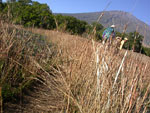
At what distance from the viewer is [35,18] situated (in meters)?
19.0

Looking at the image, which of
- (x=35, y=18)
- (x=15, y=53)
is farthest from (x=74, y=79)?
(x=35, y=18)

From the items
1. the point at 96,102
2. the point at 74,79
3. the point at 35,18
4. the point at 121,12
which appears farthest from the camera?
the point at 35,18

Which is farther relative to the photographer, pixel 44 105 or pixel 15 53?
pixel 15 53

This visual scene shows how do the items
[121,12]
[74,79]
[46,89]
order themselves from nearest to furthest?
[121,12]
[74,79]
[46,89]

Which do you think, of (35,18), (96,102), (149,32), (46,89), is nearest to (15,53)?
(46,89)

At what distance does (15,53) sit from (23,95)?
20.4 inches

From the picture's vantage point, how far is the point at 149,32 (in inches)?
33.9

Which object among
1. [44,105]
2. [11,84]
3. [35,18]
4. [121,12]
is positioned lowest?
[44,105]

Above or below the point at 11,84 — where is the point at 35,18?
above

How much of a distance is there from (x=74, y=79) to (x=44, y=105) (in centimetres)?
45

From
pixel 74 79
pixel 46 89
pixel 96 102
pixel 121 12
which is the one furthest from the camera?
pixel 46 89

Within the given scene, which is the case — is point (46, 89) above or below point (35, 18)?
below

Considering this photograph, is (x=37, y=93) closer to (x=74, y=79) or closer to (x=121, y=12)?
(x=74, y=79)

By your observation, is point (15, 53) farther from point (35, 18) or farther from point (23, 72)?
point (35, 18)
